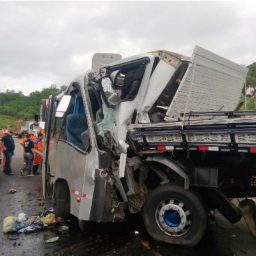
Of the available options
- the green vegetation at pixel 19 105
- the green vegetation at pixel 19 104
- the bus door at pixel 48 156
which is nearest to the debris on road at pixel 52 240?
the bus door at pixel 48 156

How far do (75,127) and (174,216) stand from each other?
193cm

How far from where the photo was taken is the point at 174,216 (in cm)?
497

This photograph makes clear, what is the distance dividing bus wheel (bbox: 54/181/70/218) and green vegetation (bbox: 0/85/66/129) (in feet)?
194

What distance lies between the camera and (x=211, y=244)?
5.11 m

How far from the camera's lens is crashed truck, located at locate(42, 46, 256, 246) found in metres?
4.84

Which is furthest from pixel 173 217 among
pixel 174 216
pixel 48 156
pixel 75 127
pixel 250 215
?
pixel 48 156

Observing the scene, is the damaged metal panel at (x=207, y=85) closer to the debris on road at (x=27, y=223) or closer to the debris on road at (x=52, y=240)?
the debris on road at (x=52, y=240)

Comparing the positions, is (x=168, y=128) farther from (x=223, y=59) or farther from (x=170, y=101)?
(x=223, y=59)

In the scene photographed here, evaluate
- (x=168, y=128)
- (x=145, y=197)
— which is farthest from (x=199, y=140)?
(x=145, y=197)

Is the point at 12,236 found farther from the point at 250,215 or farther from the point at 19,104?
the point at 19,104

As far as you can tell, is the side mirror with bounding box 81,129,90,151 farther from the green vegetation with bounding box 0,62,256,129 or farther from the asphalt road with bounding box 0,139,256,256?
the green vegetation with bounding box 0,62,256,129

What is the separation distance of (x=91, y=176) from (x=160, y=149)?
3.13 ft

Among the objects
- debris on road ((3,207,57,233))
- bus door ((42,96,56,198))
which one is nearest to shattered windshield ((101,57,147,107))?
bus door ((42,96,56,198))

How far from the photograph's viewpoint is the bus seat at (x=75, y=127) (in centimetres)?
560
